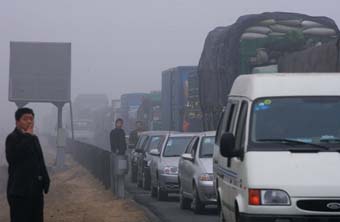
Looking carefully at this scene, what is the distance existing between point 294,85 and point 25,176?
3245 mm

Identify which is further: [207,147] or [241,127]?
[207,147]

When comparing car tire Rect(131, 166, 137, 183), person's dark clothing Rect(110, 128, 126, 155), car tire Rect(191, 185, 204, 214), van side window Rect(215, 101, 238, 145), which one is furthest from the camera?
car tire Rect(131, 166, 137, 183)

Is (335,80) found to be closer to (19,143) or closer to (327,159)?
(327,159)

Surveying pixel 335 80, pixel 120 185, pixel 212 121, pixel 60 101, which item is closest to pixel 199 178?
pixel 120 185

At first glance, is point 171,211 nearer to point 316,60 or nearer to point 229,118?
point 316,60

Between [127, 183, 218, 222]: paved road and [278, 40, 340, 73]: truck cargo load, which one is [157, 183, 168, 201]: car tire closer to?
[127, 183, 218, 222]: paved road

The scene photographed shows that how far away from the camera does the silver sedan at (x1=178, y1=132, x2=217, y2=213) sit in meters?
18.4

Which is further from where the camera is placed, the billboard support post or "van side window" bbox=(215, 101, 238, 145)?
the billboard support post

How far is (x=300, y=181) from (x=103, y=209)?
10.8m

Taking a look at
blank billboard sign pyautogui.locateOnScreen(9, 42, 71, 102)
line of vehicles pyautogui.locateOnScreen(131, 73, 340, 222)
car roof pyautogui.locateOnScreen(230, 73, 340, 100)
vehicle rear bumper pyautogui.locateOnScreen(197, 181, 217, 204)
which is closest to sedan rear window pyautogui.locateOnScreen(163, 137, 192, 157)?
vehicle rear bumper pyautogui.locateOnScreen(197, 181, 217, 204)

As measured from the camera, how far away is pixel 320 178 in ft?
34.2

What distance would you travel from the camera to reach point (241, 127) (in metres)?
11.6

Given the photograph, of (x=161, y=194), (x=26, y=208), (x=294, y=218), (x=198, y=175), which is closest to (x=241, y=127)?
(x=294, y=218)

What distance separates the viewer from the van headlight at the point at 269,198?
1038 cm
